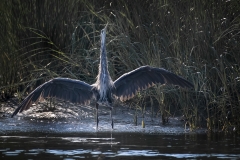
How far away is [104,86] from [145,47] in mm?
1334

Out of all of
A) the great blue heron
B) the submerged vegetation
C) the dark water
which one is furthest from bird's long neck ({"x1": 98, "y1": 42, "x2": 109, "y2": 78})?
the dark water

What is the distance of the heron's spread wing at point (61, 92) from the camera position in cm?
972

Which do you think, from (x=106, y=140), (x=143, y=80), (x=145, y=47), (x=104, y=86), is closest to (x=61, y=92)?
(x=104, y=86)

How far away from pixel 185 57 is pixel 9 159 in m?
4.52

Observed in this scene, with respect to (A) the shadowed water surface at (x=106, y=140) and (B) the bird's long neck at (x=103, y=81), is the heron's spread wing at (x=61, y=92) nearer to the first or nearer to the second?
(B) the bird's long neck at (x=103, y=81)

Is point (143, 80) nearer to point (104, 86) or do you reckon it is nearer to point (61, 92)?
point (104, 86)

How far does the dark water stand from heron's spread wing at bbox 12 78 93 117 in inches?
21.5

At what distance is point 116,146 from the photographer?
26.8 ft

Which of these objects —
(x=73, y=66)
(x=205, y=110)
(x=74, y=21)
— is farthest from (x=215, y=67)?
(x=74, y=21)

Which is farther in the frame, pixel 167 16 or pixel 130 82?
pixel 167 16

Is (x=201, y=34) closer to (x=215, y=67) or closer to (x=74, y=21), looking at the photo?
(x=215, y=67)

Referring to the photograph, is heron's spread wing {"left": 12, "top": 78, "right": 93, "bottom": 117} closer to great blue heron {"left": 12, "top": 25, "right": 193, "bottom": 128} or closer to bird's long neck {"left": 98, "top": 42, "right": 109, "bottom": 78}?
great blue heron {"left": 12, "top": 25, "right": 193, "bottom": 128}

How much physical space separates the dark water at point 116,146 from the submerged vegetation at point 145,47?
40.9 inches

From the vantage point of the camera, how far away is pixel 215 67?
9.86 meters
